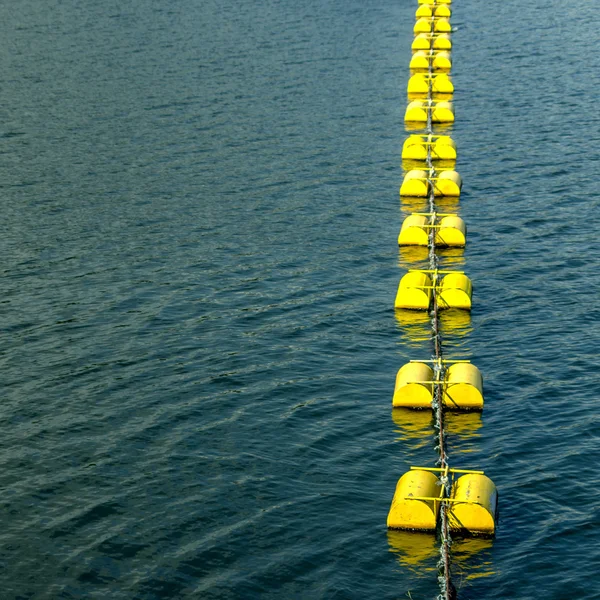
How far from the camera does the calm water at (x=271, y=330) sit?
35250 millimetres

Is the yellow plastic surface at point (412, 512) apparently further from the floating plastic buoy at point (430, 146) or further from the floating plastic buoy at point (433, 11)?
the floating plastic buoy at point (433, 11)

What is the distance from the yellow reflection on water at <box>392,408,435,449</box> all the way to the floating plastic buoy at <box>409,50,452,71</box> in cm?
5587

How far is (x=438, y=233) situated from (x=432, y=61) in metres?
39.7

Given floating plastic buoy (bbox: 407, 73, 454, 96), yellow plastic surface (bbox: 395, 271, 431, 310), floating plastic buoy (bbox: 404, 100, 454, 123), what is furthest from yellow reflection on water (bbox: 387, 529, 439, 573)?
floating plastic buoy (bbox: 407, 73, 454, 96)

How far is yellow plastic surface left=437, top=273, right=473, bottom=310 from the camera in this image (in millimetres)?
51406

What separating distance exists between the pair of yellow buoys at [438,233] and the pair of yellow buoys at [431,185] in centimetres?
634

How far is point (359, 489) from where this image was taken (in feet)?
Result: 125

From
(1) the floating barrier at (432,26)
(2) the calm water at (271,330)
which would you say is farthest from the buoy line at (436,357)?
(1) the floating barrier at (432,26)

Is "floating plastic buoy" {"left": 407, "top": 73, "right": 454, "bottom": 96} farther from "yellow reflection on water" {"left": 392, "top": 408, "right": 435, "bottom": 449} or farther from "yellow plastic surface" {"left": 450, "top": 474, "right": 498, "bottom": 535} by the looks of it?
"yellow plastic surface" {"left": 450, "top": 474, "right": 498, "bottom": 535}

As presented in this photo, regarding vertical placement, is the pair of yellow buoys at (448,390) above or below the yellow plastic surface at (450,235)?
below

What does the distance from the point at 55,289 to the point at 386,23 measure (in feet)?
220

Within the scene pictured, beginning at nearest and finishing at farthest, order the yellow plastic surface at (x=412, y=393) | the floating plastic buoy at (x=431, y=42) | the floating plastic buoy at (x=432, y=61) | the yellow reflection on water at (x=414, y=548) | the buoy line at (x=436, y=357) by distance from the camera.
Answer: the yellow reflection on water at (x=414, y=548) < the buoy line at (x=436, y=357) < the yellow plastic surface at (x=412, y=393) < the floating plastic buoy at (x=432, y=61) < the floating plastic buoy at (x=431, y=42)

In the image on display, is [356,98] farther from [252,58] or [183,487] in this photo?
[183,487]

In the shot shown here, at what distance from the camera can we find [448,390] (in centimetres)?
4325
